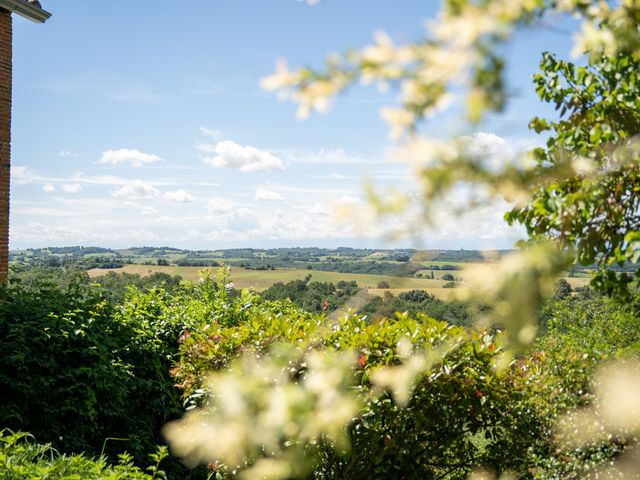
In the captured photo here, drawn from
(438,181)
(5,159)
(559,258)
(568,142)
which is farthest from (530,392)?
(5,159)

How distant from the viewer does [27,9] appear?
10.5m

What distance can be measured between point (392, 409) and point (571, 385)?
145 centimetres

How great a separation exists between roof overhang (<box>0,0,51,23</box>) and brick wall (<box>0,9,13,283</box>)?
0.30m

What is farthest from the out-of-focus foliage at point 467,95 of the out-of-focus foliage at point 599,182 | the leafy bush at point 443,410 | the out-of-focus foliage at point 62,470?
the leafy bush at point 443,410

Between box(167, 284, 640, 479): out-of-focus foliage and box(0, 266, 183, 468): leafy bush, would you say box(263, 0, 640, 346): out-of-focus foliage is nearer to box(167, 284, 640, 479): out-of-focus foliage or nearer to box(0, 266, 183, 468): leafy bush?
box(167, 284, 640, 479): out-of-focus foliage

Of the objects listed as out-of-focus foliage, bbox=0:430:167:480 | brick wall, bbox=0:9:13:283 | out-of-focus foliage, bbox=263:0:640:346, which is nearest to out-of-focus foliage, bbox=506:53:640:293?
out-of-focus foliage, bbox=263:0:640:346

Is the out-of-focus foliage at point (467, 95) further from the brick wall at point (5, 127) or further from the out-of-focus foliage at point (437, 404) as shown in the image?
Answer: the brick wall at point (5, 127)

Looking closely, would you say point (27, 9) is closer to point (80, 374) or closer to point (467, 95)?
point (80, 374)

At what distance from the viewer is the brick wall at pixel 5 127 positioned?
1051 centimetres

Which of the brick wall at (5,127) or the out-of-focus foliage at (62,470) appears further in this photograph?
the brick wall at (5,127)

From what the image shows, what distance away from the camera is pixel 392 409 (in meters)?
4.88

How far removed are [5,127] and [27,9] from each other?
220cm

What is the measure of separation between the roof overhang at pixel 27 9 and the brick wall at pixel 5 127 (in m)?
0.30

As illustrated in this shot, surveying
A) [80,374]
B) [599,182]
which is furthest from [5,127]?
[599,182]
